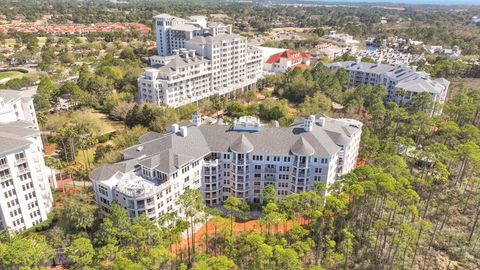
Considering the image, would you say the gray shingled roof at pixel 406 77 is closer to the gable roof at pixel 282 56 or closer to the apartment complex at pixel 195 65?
the gable roof at pixel 282 56

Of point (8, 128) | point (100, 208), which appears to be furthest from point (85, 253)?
point (8, 128)

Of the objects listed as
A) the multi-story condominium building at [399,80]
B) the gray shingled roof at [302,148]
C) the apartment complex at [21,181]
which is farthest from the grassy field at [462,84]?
the apartment complex at [21,181]

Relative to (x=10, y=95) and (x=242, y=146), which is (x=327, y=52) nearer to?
(x=242, y=146)

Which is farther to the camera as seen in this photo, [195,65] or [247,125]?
[195,65]

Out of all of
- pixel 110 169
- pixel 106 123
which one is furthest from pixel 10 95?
pixel 110 169

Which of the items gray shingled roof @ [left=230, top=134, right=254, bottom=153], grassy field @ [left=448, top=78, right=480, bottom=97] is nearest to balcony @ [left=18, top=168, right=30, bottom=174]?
gray shingled roof @ [left=230, top=134, right=254, bottom=153]
